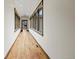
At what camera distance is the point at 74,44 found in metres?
2.32

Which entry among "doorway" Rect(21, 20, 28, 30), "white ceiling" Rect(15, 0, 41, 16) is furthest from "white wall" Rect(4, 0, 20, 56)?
"doorway" Rect(21, 20, 28, 30)

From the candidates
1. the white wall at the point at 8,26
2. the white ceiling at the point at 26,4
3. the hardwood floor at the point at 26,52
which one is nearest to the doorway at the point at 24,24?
the white ceiling at the point at 26,4

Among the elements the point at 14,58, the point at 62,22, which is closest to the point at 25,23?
the point at 14,58

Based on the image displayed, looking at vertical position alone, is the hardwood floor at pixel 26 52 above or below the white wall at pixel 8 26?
below

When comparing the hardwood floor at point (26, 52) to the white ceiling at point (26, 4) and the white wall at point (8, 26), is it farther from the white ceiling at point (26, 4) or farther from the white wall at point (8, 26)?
the white ceiling at point (26, 4)

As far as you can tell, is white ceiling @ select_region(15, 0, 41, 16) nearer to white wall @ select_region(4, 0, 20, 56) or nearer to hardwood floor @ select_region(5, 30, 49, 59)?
white wall @ select_region(4, 0, 20, 56)

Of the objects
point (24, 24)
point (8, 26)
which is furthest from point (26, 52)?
point (24, 24)

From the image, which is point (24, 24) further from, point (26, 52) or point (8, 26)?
point (8, 26)

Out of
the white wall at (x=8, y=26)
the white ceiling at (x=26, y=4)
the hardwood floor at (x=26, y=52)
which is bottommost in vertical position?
the hardwood floor at (x=26, y=52)

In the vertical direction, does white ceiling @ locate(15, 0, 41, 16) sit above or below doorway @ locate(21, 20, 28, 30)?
above

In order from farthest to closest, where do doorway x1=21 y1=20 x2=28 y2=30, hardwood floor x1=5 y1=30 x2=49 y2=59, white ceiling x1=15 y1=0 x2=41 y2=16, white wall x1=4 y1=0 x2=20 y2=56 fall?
doorway x1=21 y1=20 x2=28 y2=30, white ceiling x1=15 y1=0 x2=41 y2=16, hardwood floor x1=5 y1=30 x2=49 y2=59, white wall x1=4 y1=0 x2=20 y2=56

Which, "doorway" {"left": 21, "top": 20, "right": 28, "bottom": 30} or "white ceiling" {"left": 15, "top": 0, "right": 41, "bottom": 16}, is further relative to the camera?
"doorway" {"left": 21, "top": 20, "right": 28, "bottom": 30}
